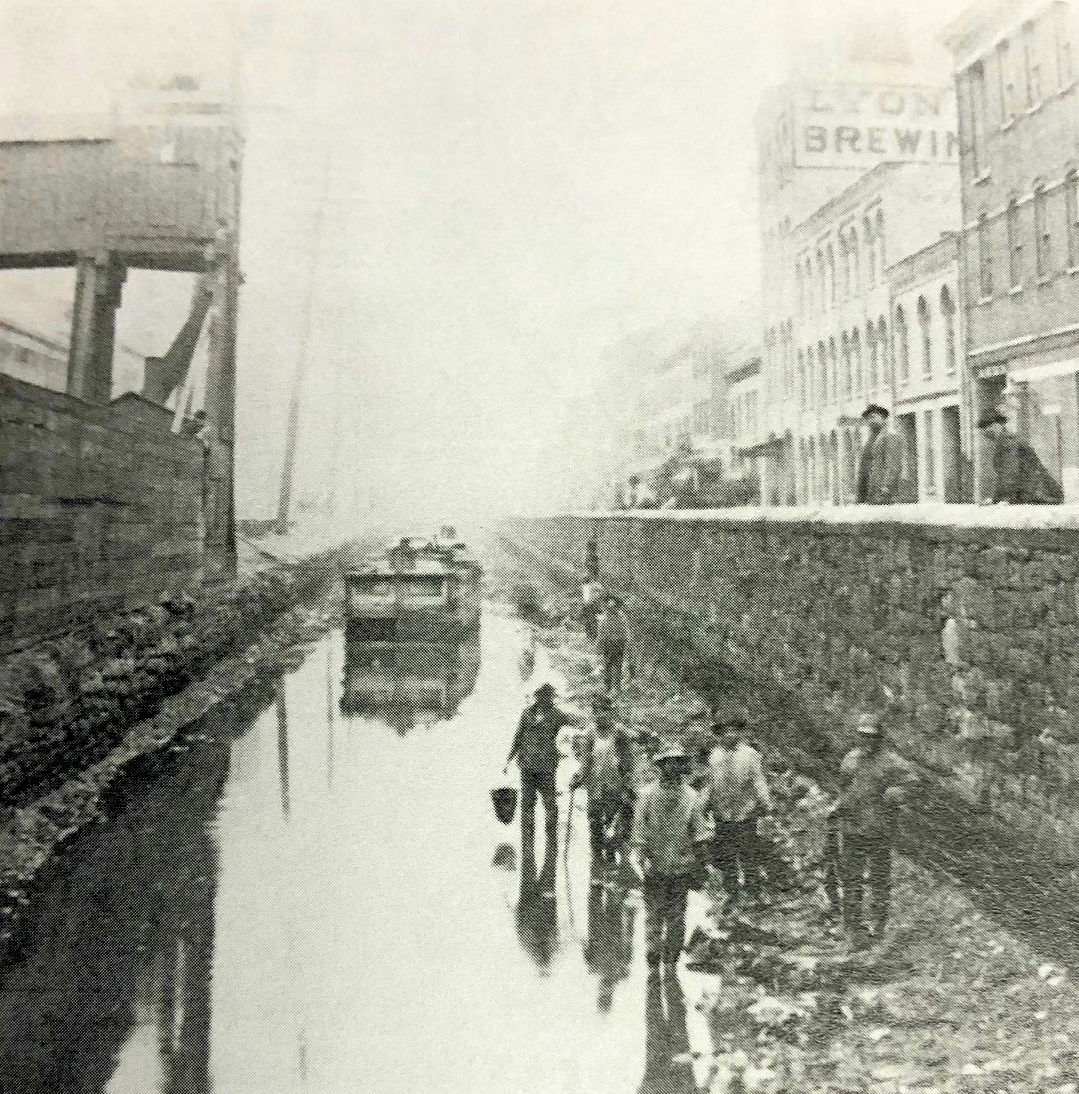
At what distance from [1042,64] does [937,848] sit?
6.75m

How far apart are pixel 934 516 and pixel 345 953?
3.74 metres

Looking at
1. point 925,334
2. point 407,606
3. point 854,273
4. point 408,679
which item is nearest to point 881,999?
point 408,679

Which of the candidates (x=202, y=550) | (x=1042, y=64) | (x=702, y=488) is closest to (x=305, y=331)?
(x=202, y=550)

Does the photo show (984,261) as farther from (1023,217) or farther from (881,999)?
(881,999)

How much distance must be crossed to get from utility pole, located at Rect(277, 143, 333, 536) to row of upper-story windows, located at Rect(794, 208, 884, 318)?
5133 millimetres

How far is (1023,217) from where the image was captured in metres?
11.2

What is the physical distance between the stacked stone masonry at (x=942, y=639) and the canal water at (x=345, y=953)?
1.76 meters

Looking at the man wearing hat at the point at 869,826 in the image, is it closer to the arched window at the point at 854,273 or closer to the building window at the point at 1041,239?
the building window at the point at 1041,239

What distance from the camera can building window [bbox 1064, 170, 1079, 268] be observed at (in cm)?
730

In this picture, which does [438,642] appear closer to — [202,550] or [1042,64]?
[202,550]

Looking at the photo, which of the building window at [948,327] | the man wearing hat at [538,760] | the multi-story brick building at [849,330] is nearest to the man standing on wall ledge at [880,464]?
the man wearing hat at [538,760]

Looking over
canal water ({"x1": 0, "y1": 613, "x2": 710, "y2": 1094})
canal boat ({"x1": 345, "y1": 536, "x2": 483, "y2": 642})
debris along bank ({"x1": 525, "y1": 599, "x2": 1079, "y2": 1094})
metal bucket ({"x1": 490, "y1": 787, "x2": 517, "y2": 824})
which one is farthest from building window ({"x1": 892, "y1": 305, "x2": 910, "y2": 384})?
metal bucket ({"x1": 490, "y1": 787, "x2": 517, "y2": 824})

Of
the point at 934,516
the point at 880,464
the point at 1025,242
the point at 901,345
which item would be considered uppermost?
the point at 1025,242

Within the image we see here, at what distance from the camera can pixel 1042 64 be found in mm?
7785
